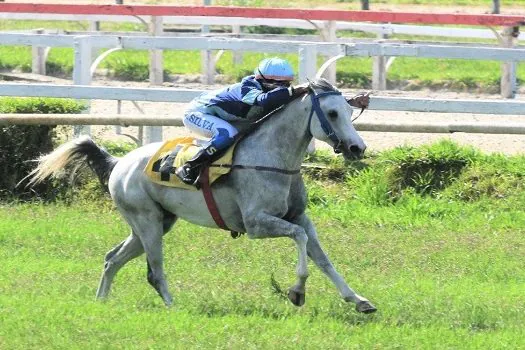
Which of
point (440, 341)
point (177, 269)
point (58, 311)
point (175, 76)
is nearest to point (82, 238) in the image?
point (177, 269)

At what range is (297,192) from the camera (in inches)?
386

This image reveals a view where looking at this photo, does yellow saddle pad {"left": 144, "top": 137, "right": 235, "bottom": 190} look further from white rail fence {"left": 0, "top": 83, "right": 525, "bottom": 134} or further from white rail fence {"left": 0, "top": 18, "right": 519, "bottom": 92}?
white rail fence {"left": 0, "top": 18, "right": 519, "bottom": 92}

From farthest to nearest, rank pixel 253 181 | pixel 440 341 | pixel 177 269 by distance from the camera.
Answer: pixel 177 269
pixel 253 181
pixel 440 341

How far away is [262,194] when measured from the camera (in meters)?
9.59

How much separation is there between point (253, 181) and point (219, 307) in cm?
94

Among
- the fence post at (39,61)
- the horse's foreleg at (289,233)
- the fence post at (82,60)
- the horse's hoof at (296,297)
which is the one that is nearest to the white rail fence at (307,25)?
the fence post at (39,61)

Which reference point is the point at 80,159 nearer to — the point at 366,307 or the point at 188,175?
the point at 188,175

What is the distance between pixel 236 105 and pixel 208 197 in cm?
69

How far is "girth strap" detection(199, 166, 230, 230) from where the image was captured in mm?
9844

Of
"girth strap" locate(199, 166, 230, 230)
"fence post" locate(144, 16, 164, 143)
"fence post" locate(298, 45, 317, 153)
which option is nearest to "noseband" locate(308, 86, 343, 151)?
"girth strap" locate(199, 166, 230, 230)

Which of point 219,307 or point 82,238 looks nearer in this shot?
point 219,307

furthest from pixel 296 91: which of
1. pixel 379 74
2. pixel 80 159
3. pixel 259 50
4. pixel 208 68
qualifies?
pixel 208 68

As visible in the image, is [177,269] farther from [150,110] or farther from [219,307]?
[150,110]

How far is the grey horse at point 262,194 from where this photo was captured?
30.6 ft
